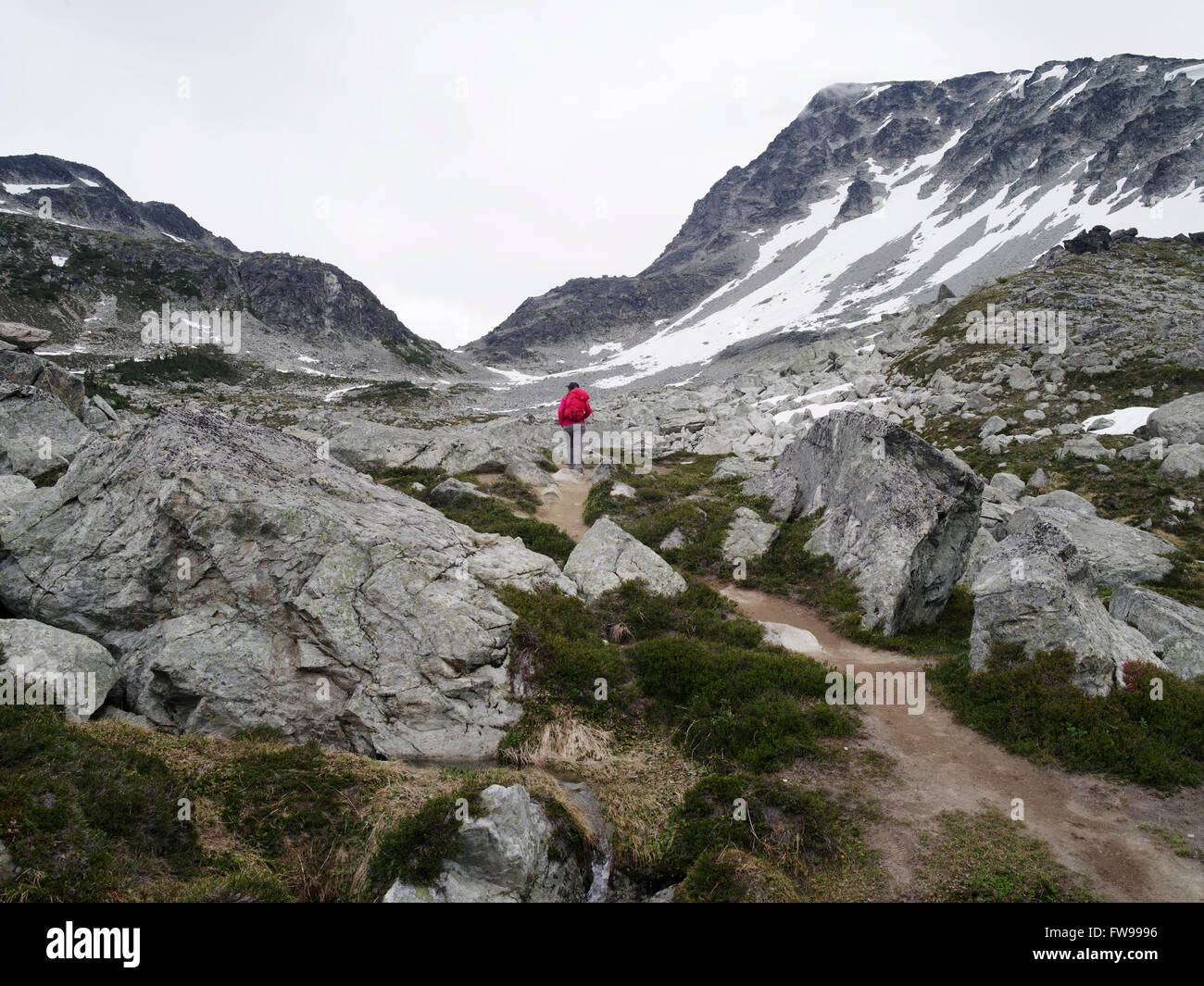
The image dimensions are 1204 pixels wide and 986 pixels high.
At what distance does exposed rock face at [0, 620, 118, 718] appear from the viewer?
8.62 meters

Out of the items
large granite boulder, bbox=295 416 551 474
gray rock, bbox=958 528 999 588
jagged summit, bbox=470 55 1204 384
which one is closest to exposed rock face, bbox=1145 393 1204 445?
gray rock, bbox=958 528 999 588

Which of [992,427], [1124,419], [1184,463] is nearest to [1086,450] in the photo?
Result: [1184,463]

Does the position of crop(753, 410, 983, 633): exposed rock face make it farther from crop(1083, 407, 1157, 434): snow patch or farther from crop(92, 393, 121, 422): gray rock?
crop(92, 393, 121, 422): gray rock

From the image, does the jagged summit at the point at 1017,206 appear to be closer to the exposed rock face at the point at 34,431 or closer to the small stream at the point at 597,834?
the small stream at the point at 597,834

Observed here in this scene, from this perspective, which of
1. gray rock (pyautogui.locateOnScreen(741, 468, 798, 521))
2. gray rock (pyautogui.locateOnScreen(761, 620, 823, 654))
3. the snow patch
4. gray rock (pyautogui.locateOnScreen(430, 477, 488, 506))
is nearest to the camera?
gray rock (pyautogui.locateOnScreen(761, 620, 823, 654))

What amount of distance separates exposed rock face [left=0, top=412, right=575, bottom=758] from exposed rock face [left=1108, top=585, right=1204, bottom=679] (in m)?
13.8

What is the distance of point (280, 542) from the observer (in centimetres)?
1145

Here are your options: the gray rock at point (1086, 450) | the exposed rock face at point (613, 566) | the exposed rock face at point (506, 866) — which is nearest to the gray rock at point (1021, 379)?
the gray rock at point (1086, 450)

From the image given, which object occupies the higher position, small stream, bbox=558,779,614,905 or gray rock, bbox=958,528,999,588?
gray rock, bbox=958,528,999,588

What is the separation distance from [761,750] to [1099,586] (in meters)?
14.8

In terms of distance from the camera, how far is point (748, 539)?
19203 mm

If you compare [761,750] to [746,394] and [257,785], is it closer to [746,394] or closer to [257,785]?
[257,785]

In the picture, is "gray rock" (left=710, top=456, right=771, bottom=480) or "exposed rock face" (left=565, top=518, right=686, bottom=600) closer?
"exposed rock face" (left=565, top=518, right=686, bottom=600)
